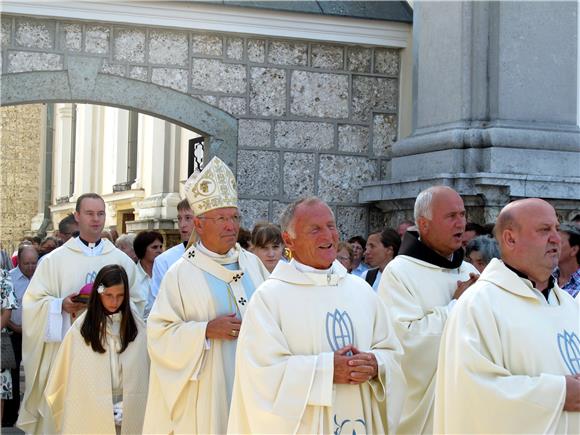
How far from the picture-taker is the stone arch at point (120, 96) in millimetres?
9945

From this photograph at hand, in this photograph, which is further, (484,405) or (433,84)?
(433,84)

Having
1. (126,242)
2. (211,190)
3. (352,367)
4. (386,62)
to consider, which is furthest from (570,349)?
(386,62)

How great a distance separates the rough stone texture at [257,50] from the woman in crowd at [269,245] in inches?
134

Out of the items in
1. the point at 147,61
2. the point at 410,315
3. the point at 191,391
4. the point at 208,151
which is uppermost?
the point at 147,61

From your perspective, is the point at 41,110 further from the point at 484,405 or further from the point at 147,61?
the point at 484,405

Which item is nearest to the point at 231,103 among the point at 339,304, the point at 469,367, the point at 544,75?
the point at 544,75

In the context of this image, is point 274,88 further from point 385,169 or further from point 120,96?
point 120,96

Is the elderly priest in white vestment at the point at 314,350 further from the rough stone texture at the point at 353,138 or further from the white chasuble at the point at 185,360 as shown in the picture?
the rough stone texture at the point at 353,138

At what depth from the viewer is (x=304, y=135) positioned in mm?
10836

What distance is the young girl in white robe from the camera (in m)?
6.83

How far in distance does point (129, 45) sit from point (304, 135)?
1904 millimetres

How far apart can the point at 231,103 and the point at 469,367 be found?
265 inches

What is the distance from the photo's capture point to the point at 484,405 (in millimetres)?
4180

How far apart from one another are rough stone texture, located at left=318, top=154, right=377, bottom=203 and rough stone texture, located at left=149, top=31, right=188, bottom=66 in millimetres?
1702
